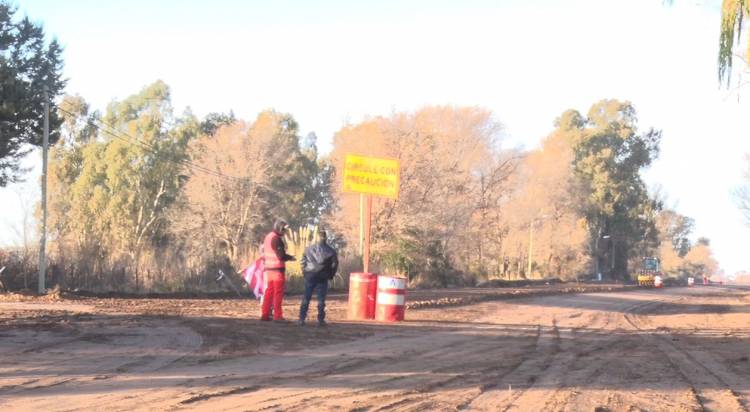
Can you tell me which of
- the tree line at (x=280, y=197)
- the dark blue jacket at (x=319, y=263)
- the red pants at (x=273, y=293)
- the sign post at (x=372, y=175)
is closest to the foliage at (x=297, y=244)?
the tree line at (x=280, y=197)

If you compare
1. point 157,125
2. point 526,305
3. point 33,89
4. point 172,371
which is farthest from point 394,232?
point 172,371

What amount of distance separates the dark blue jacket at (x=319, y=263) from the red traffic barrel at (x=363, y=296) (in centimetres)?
202

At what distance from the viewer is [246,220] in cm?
5272

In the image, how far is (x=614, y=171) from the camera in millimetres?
86625

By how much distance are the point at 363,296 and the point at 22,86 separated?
66.9 feet

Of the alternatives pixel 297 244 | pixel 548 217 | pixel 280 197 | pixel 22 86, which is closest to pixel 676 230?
pixel 548 217

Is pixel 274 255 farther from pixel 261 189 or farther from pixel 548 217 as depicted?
pixel 548 217

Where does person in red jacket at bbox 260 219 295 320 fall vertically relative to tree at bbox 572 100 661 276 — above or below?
below

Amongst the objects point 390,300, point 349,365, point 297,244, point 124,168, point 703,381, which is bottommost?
point 703,381

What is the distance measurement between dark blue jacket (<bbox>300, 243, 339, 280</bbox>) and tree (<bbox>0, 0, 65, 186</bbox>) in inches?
758

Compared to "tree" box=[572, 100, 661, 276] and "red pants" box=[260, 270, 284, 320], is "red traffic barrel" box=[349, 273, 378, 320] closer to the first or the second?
"red pants" box=[260, 270, 284, 320]

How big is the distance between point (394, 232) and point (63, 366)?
107 feet

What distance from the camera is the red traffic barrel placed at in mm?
17391

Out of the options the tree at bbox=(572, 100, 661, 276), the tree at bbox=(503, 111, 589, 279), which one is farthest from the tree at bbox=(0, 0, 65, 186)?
the tree at bbox=(572, 100, 661, 276)
